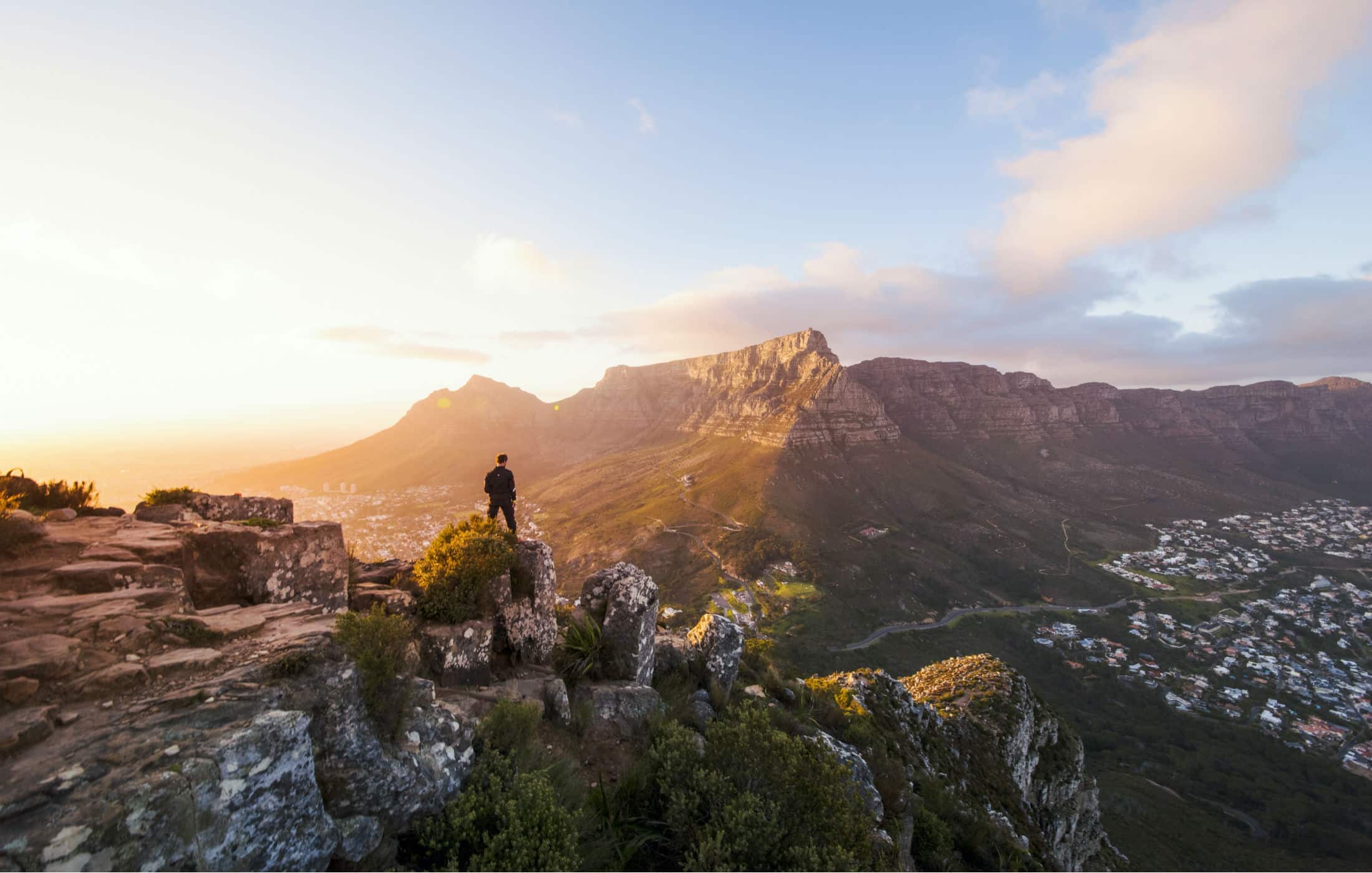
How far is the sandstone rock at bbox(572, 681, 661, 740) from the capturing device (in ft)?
36.2

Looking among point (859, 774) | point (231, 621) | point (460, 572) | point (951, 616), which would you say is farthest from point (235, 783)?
point (951, 616)

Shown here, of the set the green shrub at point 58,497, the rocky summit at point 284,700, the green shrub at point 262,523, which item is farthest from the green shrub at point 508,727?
the green shrub at point 58,497

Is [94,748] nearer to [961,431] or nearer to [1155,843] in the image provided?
[1155,843]

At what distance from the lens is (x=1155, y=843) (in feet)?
127

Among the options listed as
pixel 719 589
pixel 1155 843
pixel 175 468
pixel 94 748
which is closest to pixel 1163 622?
pixel 1155 843

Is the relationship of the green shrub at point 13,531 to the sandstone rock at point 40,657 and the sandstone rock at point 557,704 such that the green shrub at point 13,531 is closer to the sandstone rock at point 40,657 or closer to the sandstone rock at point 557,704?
the sandstone rock at point 40,657

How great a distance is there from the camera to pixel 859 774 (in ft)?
45.6

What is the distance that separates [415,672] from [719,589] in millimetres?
73197

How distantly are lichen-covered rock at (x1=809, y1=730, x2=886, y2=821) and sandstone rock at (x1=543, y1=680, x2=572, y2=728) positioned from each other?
6023mm

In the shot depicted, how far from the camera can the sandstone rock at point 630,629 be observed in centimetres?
1297

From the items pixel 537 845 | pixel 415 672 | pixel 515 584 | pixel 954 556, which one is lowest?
pixel 954 556

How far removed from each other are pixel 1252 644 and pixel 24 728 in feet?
435

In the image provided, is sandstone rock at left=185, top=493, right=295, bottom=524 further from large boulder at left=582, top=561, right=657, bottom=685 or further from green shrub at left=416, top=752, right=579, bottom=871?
green shrub at left=416, top=752, right=579, bottom=871

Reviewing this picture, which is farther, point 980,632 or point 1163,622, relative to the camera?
point 1163,622
